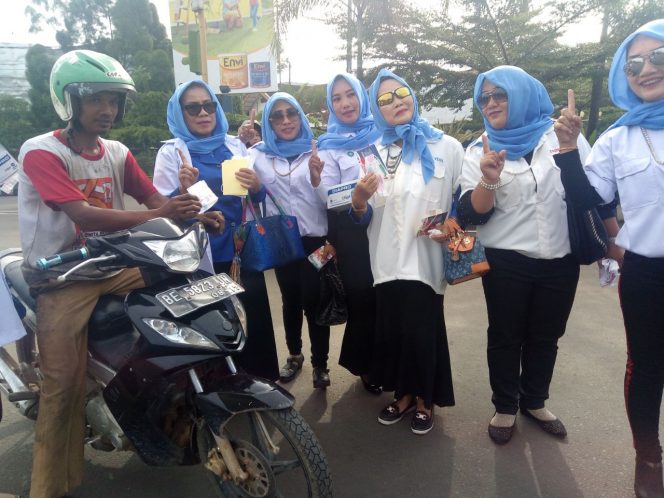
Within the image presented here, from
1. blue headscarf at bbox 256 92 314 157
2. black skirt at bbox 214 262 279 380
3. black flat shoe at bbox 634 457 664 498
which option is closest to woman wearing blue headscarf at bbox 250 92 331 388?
blue headscarf at bbox 256 92 314 157

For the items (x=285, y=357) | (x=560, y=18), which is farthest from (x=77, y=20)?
(x=285, y=357)

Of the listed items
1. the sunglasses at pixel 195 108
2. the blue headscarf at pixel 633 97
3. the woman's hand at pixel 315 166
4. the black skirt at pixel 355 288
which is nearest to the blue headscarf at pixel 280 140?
the woman's hand at pixel 315 166

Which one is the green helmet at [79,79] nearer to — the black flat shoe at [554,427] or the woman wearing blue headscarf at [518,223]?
the woman wearing blue headscarf at [518,223]

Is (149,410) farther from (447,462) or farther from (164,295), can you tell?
(447,462)

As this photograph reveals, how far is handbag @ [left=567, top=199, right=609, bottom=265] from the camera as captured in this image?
228 cm

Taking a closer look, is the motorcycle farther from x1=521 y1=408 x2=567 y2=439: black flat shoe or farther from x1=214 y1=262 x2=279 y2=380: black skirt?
x1=521 y1=408 x2=567 y2=439: black flat shoe

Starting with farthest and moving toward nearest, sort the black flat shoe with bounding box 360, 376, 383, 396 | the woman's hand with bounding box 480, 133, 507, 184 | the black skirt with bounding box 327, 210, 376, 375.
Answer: the black flat shoe with bounding box 360, 376, 383, 396, the black skirt with bounding box 327, 210, 376, 375, the woman's hand with bounding box 480, 133, 507, 184

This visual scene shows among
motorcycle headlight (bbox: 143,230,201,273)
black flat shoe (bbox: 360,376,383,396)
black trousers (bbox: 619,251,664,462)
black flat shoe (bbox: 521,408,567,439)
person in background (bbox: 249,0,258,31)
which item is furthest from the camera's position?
person in background (bbox: 249,0,258,31)

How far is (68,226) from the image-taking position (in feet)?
7.50

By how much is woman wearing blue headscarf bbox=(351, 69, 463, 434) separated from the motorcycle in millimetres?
888

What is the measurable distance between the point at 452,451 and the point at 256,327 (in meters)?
1.29

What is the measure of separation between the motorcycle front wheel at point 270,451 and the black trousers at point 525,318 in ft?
3.90

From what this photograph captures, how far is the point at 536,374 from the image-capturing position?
2.69m

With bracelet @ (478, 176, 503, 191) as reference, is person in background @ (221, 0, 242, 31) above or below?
above
